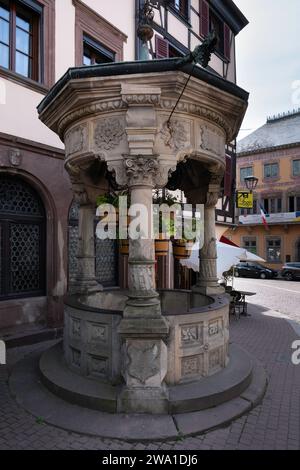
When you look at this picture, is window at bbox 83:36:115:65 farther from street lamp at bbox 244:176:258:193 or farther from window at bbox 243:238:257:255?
window at bbox 243:238:257:255

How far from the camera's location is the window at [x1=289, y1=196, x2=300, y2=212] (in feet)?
95.4

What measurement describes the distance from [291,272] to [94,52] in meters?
20.3

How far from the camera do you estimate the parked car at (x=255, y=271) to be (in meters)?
24.9

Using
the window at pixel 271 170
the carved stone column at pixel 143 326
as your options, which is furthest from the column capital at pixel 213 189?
the window at pixel 271 170

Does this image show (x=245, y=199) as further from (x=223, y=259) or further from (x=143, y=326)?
(x=143, y=326)

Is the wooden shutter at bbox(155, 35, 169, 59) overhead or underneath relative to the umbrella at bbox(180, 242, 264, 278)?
overhead

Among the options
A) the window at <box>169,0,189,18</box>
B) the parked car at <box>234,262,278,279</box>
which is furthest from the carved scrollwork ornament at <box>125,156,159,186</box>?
the parked car at <box>234,262,278,279</box>

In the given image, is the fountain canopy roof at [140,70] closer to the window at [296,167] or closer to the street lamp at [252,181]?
the street lamp at [252,181]

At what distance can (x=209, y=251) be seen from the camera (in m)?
5.70

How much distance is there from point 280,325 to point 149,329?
6.45 meters

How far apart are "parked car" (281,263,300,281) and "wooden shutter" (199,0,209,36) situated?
55.6ft

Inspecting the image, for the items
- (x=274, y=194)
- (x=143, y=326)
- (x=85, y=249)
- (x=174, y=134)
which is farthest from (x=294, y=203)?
(x=143, y=326)
